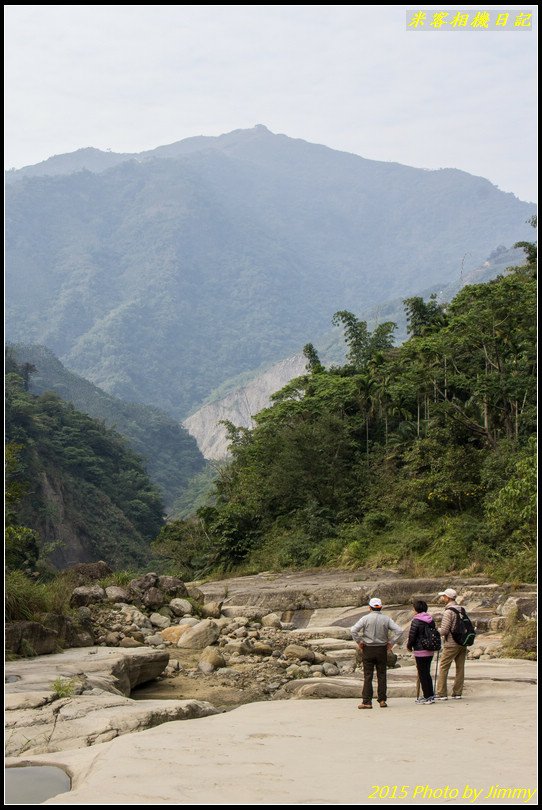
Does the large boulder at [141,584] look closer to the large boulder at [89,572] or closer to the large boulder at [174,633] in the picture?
the large boulder at [89,572]

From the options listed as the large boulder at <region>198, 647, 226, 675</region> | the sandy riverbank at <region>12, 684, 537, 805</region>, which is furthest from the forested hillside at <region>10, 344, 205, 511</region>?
the sandy riverbank at <region>12, 684, 537, 805</region>

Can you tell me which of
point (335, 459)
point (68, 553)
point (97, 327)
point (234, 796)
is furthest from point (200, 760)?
point (97, 327)

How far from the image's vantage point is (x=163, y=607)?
22625 mm

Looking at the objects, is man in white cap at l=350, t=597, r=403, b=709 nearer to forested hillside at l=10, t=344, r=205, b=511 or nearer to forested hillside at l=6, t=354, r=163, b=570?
forested hillside at l=6, t=354, r=163, b=570

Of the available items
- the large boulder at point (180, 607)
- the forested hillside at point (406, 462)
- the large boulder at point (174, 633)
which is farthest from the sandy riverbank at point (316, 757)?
the large boulder at point (180, 607)

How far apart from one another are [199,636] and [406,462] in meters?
14.9

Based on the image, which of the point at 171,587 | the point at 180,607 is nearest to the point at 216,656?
the point at 180,607

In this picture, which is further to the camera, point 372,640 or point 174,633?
point 174,633

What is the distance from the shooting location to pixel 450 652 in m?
11.0

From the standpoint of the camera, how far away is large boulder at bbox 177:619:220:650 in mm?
19219

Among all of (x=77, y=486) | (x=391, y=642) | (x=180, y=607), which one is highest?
(x=391, y=642)

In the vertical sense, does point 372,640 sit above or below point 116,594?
above

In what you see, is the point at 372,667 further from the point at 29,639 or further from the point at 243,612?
the point at 243,612

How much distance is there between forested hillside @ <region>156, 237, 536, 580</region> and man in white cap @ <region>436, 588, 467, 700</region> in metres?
10.8
